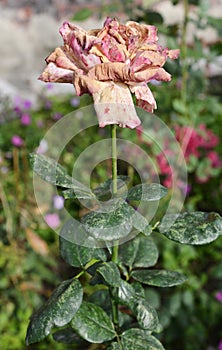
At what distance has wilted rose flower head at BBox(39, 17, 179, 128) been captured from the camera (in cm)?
67

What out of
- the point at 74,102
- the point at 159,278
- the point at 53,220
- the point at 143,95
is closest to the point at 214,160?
the point at 53,220

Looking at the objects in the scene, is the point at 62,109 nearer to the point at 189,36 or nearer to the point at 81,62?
the point at 189,36

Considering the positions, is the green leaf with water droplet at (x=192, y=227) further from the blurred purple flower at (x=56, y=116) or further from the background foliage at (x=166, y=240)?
the blurred purple flower at (x=56, y=116)

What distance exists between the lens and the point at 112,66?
2.20ft

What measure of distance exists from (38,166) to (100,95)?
167 mm

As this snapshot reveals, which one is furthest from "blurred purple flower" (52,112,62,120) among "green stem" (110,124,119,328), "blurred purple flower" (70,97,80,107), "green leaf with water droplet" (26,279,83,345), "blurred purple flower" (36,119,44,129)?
"green leaf with water droplet" (26,279,83,345)

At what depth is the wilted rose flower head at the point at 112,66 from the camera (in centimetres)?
67

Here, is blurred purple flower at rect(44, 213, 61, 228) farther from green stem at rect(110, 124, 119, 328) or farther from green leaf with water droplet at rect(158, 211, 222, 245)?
green leaf with water droplet at rect(158, 211, 222, 245)

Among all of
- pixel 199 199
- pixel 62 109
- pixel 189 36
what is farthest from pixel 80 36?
pixel 189 36

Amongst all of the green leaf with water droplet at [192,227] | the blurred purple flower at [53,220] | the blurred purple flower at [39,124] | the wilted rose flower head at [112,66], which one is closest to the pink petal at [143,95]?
the wilted rose flower head at [112,66]

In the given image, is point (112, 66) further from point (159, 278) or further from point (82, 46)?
point (159, 278)

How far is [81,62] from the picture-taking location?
27.6 inches

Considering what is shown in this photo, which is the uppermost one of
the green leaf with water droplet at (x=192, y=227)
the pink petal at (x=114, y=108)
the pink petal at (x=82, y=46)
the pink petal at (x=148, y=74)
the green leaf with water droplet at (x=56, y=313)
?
the pink petal at (x=82, y=46)

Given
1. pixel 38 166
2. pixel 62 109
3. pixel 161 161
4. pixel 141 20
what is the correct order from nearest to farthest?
pixel 38 166, pixel 141 20, pixel 161 161, pixel 62 109
